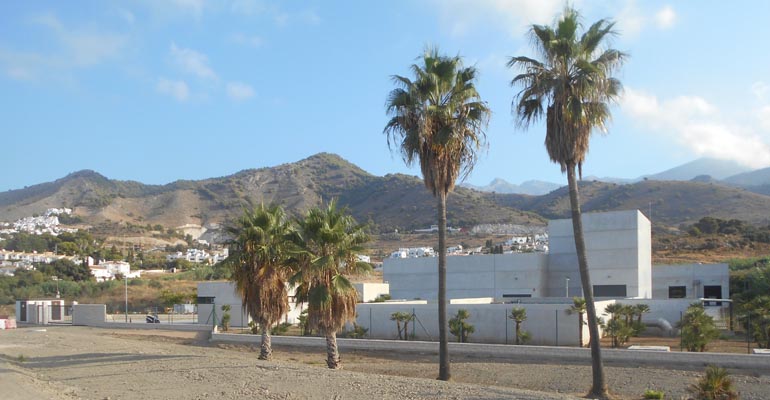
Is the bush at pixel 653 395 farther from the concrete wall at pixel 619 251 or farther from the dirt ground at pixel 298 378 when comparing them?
the concrete wall at pixel 619 251

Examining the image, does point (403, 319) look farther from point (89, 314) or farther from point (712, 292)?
point (89, 314)

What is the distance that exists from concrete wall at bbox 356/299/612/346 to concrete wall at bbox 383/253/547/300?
16.6m

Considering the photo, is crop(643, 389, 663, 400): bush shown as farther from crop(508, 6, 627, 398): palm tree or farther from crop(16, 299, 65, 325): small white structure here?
crop(16, 299, 65, 325): small white structure

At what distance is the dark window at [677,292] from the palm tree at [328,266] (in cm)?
4258

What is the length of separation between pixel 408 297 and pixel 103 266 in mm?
77828

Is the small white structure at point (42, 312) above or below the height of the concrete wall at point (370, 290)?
below

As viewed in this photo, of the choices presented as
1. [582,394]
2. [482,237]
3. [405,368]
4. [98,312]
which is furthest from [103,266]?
[582,394]

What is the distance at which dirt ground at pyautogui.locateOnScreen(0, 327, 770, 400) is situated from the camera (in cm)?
2039

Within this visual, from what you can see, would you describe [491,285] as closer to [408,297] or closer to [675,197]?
[408,297]

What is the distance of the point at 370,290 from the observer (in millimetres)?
61812

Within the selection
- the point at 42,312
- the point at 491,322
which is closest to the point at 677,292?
the point at 491,322

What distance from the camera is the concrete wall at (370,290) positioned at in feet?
196

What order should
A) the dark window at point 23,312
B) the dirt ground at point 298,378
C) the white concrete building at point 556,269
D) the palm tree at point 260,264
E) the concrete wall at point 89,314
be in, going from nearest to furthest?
the dirt ground at point 298,378 < the palm tree at point 260,264 < the white concrete building at point 556,269 < the concrete wall at point 89,314 < the dark window at point 23,312

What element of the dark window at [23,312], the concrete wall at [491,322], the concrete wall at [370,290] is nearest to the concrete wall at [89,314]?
the dark window at [23,312]
